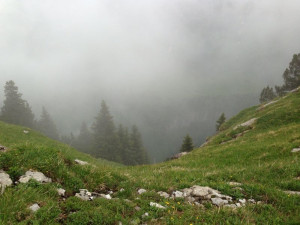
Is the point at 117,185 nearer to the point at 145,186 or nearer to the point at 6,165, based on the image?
the point at 145,186

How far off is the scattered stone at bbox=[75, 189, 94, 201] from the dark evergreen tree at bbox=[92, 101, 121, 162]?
7326 cm

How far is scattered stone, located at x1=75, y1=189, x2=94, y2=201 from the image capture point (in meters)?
6.60

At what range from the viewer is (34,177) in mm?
6672

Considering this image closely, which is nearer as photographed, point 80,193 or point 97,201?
point 97,201

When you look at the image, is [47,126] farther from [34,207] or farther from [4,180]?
[34,207]

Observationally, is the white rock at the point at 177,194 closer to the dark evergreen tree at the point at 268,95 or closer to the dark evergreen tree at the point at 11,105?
the dark evergreen tree at the point at 11,105

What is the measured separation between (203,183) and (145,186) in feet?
8.30

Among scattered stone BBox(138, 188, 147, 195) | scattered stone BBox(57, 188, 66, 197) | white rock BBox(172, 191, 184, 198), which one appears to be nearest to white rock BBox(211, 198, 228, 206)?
white rock BBox(172, 191, 184, 198)

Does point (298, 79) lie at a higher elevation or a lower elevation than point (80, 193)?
higher

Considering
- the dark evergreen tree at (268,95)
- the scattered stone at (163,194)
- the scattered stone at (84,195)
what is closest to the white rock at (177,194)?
the scattered stone at (163,194)

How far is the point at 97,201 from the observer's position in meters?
6.40

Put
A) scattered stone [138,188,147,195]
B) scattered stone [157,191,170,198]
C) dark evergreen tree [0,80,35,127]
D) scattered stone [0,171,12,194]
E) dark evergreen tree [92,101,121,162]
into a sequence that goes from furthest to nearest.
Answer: dark evergreen tree [92,101,121,162], dark evergreen tree [0,80,35,127], scattered stone [138,188,147,195], scattered stone [157,191,170,198], scattered stone [0,171,12,194]

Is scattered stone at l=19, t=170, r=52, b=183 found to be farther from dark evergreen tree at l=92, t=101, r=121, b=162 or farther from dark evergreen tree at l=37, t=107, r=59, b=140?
dark evergreen tree at l=37, t=107, r=59, b=140

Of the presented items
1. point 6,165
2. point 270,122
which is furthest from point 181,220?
point 270,122
